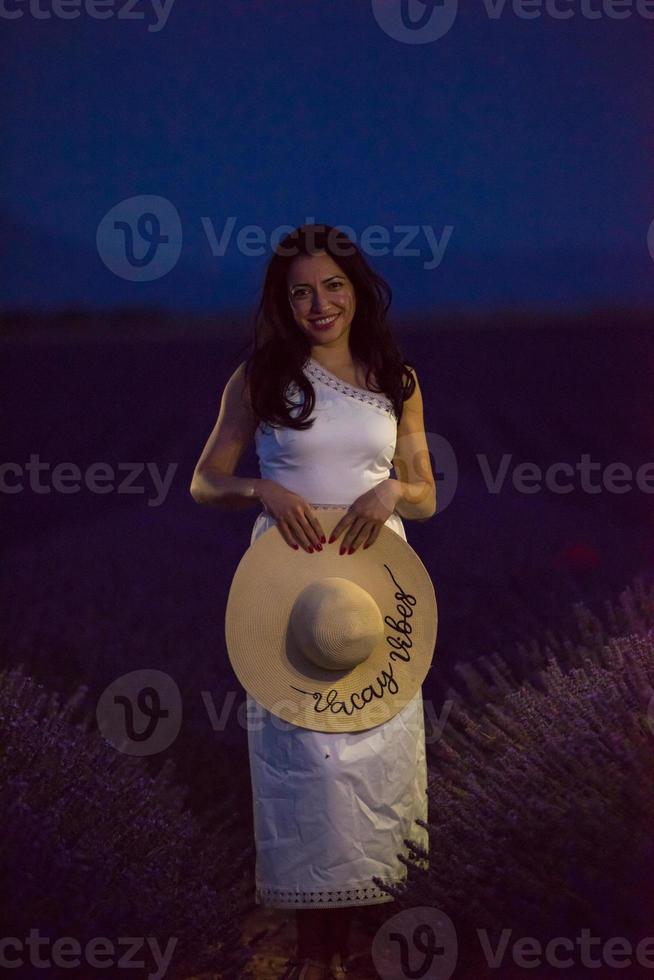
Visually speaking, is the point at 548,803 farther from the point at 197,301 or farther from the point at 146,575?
the point at 197,301

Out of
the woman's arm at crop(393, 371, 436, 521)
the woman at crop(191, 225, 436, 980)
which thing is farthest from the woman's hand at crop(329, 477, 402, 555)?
the woman's arm at crop(393, 371, 436, 521)

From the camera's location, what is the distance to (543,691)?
418 cm

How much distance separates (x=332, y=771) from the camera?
3.04m

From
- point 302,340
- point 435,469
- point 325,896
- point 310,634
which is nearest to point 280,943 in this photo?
point 325,896

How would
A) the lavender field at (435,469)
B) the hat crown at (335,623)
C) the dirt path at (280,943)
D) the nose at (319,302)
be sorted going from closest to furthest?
the hat crown at (335,623) → the nose at (319,302) → the dirt path at (280,943) → the lavender field at (435,469)

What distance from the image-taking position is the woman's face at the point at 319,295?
3.13 meters

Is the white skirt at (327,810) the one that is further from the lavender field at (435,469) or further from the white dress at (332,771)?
the lavender field at (435,469)

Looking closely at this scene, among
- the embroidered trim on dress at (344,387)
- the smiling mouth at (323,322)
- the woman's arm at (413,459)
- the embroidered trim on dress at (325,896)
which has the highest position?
the smiling mouth at (323,322)

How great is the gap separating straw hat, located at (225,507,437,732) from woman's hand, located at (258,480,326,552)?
0.03m

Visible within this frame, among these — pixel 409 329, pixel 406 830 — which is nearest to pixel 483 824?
pixel 406 830

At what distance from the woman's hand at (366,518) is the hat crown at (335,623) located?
9 cm

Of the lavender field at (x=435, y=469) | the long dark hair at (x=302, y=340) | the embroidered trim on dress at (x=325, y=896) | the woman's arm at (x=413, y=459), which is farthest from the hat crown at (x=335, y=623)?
the lavender field at (x=435, y=469)

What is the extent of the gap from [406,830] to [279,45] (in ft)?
7.98

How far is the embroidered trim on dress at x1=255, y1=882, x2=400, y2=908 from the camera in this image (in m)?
3.05
